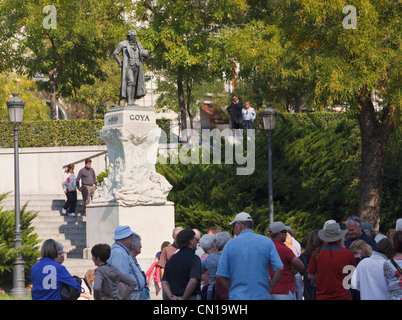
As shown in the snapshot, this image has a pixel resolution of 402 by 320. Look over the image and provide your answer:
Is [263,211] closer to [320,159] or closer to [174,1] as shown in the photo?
[320,159]

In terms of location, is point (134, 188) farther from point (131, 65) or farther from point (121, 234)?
point (121, 234)

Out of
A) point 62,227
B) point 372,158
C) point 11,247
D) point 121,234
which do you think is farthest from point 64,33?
point 121,234

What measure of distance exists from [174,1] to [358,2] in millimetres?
13711

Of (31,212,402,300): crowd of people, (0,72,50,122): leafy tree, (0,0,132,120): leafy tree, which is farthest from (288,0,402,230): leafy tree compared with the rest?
(0,72,50,122): leafy tree

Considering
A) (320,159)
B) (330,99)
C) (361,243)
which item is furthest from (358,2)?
(361,243)

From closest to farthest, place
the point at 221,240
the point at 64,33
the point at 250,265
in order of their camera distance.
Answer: the point at 250,265, the point at 221,240, the point at 64,33

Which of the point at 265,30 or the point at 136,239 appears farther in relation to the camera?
the point at 265,30

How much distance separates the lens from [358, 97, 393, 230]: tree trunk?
20844 millimetres

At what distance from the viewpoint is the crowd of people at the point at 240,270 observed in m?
8.01

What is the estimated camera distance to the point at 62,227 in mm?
23188

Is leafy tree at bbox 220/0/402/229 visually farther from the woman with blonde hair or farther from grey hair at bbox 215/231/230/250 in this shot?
the woman with blonde hair

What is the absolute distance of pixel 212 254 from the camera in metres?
9.77

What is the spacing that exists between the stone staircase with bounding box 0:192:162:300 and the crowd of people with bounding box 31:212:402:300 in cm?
1009

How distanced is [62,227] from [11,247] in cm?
411
